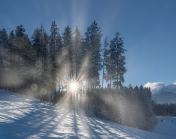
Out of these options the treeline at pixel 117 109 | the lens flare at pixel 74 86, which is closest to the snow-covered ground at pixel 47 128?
the treeline at pixel 117 109

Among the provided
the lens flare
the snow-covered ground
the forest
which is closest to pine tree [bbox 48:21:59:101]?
the forest

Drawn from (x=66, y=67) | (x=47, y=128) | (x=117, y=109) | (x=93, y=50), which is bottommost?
(x=117, y=109)

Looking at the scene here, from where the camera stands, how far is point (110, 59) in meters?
26.8

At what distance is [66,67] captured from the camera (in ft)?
78.7

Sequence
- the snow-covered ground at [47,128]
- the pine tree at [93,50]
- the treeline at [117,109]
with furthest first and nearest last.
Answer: the pine tree at [93,50] < the treeline at [117,109] < the snow-covered ground at [47,128]

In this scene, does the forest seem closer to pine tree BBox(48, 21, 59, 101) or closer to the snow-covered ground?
pine tree BBox(48, 21, 59, 101)

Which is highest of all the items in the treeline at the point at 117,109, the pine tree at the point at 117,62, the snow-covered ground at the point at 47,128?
the pine tree at the point at 117,62

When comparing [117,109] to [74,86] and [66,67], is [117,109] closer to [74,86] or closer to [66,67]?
[74,86]

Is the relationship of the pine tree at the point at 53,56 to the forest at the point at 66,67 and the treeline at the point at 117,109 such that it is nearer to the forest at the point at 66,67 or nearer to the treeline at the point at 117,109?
the forest at the point at 66,67

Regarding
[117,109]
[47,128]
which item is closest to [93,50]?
[117,109]

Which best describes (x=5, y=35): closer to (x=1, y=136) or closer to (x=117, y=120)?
(x=1, y=136)

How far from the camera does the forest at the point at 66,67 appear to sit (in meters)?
22.6

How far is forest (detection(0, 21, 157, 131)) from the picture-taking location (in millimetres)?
22625

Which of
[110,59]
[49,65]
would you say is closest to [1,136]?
[49,65]
